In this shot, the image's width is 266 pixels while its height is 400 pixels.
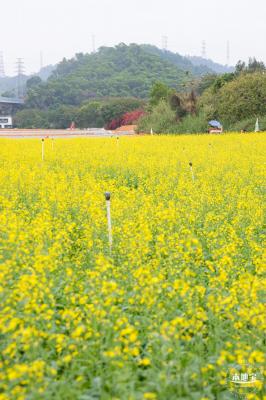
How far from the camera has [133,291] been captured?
4.16m

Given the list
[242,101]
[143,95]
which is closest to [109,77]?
[143,95]

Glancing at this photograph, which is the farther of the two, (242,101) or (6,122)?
(6,122)

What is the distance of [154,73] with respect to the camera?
75500 millimetres

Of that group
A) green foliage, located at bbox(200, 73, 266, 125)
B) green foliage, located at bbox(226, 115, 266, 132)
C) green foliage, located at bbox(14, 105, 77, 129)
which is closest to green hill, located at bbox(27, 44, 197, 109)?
green foliage, located at bbox(14, 105, 77, 129)

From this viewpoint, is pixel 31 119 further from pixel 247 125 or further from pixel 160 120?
pixel 247 125

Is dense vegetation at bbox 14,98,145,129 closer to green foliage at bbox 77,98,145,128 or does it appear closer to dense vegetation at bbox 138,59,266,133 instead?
green foliage at bbox 77,98,145,128

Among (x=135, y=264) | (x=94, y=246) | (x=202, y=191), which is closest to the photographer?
(x=135, y=264)

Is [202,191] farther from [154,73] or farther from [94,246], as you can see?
[154,73]

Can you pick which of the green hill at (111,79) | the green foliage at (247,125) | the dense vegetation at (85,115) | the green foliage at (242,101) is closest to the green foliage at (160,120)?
the green foliage at (242,101)

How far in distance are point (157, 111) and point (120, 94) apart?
39.8 m

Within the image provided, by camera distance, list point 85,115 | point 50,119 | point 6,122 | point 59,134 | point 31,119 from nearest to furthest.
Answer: point 59,134 → point 85,115 → point 50,119 → point 31,119 → point 6,122

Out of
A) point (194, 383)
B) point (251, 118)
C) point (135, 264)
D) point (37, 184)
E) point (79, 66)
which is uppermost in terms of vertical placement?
point (79, 66)

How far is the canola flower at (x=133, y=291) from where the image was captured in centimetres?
304

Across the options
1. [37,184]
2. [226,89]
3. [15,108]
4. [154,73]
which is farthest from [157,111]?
[15,108]
